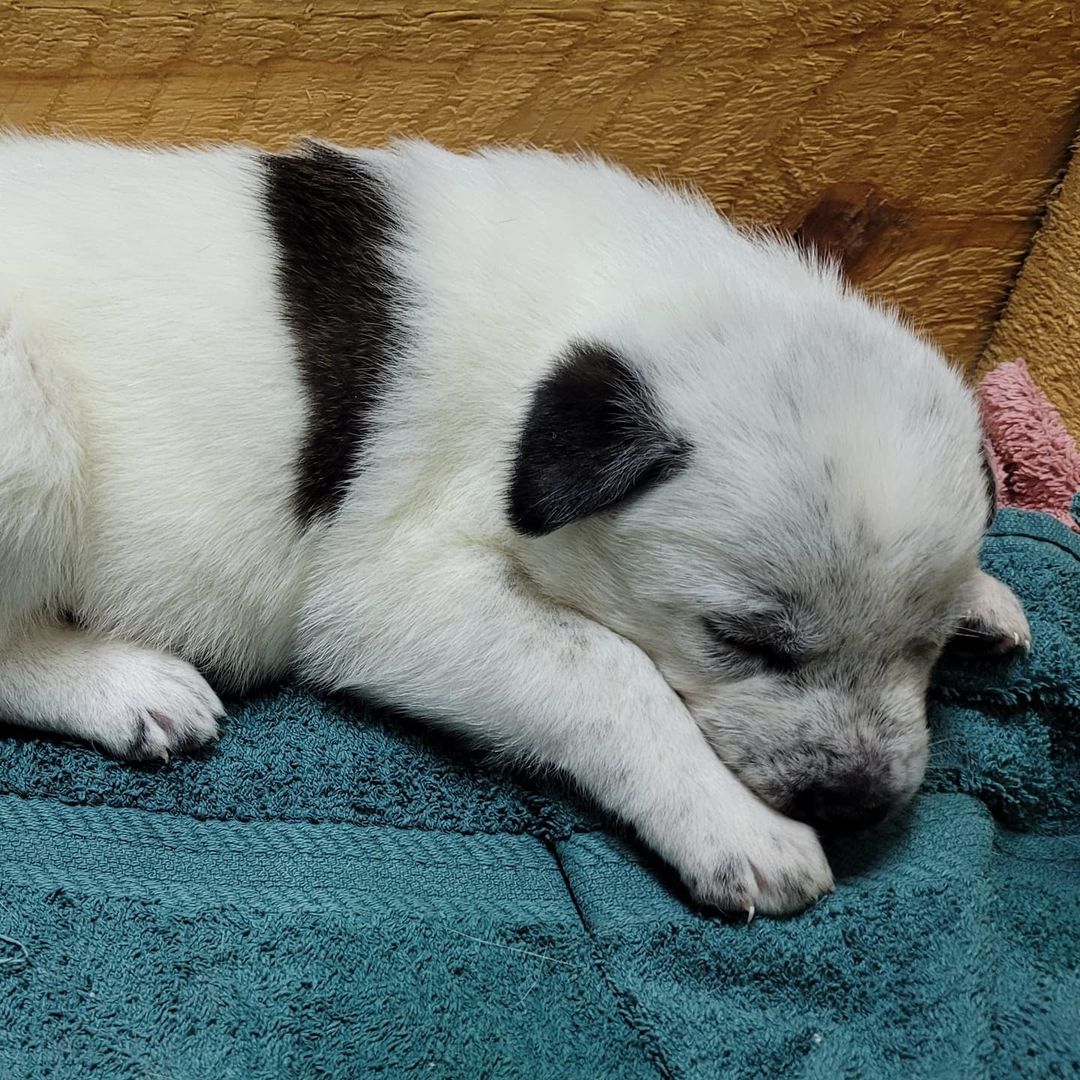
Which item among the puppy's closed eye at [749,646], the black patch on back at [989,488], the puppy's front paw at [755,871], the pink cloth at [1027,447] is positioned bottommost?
the puppy's front paw at [755,871]

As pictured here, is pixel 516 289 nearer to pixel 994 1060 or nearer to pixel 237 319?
pixel 237 319

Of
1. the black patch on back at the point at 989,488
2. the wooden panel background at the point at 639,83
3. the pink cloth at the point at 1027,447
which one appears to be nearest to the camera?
the black patch on back at the point at 989,488

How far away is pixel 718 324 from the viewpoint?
280 centimetres

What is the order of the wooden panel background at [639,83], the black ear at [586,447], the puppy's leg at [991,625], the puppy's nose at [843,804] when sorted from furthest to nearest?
1. the wooden panel background at [639,83]
2. the puppy's leg at [991,625]
3. the puppy's nose at [843,804]
4. the black ear at [586,447]

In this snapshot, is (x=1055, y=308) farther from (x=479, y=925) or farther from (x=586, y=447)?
(x=479, y=925)

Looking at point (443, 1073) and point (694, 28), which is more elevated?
point (694, 28)

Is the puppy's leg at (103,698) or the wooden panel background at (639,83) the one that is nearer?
the puppy's leg at (103,698)

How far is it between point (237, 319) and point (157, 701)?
97 centimetres

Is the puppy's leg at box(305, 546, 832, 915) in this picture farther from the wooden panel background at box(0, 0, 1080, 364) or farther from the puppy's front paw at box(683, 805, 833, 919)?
the wooden panel background at box(0, 0, 1080, 364)

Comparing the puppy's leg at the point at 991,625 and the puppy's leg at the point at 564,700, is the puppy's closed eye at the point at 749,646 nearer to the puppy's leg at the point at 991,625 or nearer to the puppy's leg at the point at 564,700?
the puppy's leg at the point at 564,700

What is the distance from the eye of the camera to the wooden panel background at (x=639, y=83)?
3301 millimetres

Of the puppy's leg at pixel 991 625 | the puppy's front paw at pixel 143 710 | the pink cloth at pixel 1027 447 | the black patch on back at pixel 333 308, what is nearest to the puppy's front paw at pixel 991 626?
the puppy's leg at pixel 991 625

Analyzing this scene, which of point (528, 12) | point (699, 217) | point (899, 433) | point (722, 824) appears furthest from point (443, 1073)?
point (528, 12)

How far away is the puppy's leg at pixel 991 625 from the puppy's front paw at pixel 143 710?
6.43ft
